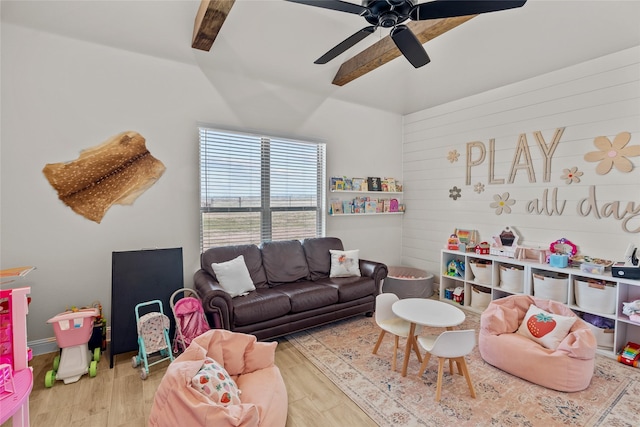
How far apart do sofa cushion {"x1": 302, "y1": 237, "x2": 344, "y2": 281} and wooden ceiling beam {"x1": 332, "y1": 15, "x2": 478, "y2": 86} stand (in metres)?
2.06

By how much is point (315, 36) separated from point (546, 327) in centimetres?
326

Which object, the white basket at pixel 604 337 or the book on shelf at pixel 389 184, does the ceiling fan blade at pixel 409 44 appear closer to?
the book on shelf at pixel 389 184

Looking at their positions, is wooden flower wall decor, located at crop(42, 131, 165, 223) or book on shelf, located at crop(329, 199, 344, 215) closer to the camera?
wooden flower wall decor, located at crop(42, 131, 165, 223)

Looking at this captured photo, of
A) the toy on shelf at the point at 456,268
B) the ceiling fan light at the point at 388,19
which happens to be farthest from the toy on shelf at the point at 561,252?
the ceiling fan light at the point at 388,19

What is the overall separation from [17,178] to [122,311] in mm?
1501

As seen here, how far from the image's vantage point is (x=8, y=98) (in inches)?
106

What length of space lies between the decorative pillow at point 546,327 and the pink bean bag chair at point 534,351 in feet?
0.17

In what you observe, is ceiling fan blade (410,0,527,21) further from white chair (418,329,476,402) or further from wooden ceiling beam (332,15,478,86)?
white chair (418,329,476,402)

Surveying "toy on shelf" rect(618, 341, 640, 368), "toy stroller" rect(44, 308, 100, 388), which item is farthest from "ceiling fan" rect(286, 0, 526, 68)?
"toy on shelf" rect(618, 341, 640, 368)

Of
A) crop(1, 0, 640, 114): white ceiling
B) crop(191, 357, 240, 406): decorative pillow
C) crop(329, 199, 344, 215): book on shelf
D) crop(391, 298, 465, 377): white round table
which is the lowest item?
crop(191, 357, 240, 406): decorative pillow

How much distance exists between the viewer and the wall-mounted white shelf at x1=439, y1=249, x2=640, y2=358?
287 cm

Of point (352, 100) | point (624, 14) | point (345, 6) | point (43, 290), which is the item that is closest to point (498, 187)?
point (624, 14)

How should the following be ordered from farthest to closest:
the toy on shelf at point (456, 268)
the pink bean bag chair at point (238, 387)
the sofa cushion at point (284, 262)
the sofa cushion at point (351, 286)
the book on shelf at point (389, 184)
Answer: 1. the book on shelf at point (389, 184)
2. the toy on shelf at point (456, 268)
3. the sofa cushion at point (284, 262)
4. the sofa cushion at point (351, 286)
5. the pink bean bag chair at point (238, 387)

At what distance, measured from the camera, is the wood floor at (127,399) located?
205 centimetres
